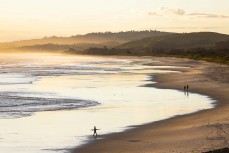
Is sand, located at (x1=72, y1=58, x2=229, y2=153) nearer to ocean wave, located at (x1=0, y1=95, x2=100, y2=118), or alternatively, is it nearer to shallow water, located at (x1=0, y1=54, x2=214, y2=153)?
shallow water, located at (x1=0, y1=54, x2=214, y2=153)

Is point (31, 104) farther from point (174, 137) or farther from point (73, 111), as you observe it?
point (174, 137)

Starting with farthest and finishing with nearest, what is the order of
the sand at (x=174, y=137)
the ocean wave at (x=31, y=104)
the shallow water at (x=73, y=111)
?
the ocean wave at (x=31, y=104)
the shallow water at (x=73, y=111)
the sand at (x=174, y=137)

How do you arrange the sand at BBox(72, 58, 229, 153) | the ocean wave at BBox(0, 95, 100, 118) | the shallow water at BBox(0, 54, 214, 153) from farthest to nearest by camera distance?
the ocean wave at BBox(0, 95, 100, 118) → the shallow water at BBox(0, 54, 214, 153) → the sand at BBox(72, 58, 229, 153)

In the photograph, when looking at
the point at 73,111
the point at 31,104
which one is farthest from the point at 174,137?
the point at 31,104

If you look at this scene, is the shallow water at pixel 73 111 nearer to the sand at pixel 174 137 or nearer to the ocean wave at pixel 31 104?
the ocean wave at pixel 31 104

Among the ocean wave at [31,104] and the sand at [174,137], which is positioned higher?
the sand at [174,137]

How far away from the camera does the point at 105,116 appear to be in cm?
3094

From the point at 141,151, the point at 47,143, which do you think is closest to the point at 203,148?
the point at 141,151

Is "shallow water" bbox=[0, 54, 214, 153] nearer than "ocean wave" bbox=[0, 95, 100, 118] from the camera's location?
Yes

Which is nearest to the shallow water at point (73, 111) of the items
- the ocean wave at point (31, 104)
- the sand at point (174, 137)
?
the ocean wave at point (31, 104)

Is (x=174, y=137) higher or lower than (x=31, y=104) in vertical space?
higher


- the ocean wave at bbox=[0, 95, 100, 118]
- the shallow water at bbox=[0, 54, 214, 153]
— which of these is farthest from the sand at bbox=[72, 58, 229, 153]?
the ocean wave at bbox=[0, 95, 100, 118]

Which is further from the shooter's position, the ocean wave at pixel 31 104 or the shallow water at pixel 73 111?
the ocean wave at pixel 31 104

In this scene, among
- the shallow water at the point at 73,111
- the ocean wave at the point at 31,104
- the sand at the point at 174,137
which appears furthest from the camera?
the ocean wave at the point at 31,104
